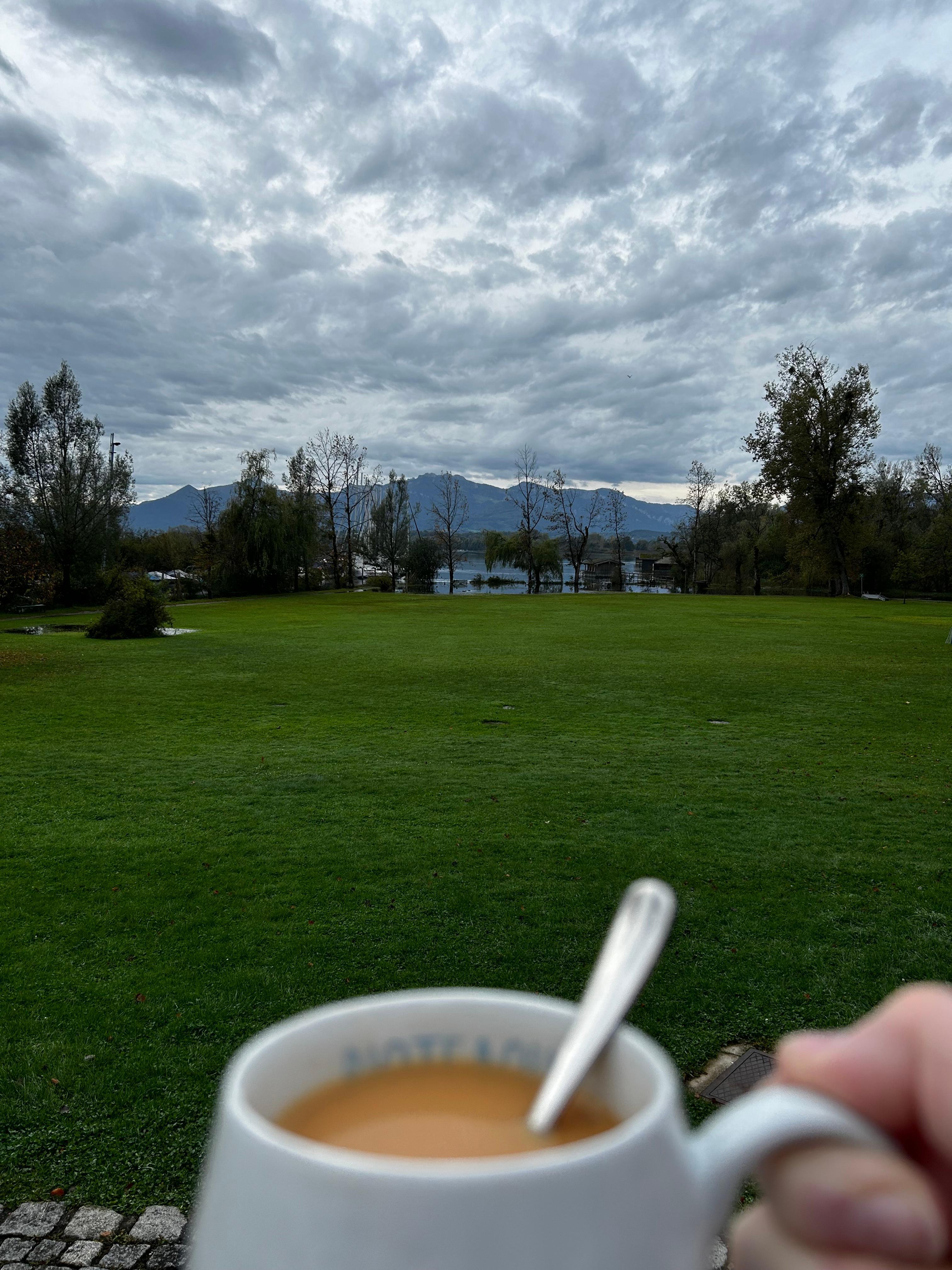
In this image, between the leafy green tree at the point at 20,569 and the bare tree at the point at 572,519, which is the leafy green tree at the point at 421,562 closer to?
the bare tree at the point at 572,519

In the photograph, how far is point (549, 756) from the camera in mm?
7785

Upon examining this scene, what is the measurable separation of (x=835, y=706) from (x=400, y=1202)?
11.5 metres

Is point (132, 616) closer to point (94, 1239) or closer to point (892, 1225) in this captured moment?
point (94, 1239)

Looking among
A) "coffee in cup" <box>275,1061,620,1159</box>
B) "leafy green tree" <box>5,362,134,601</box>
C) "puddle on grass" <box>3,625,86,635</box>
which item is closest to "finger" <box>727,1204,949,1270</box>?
"coffee in cup" <box>275,1061,620,1159</box>

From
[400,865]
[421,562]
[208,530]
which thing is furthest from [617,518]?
[400,865]

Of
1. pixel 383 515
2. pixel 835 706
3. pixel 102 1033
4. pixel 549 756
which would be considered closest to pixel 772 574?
pixel 383 515

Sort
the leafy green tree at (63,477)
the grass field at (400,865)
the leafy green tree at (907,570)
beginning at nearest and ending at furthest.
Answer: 1. the grass field at (400,865)
2. the leafy green tree at (63,477)
3. the leafy green tree at (907,570)

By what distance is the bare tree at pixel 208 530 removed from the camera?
42750 mm

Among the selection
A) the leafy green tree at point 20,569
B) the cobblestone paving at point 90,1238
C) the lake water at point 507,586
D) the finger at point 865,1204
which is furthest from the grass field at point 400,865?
the lake water at point 507,586

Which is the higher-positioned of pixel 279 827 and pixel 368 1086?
pixel 368 1086

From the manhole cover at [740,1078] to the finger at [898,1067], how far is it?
2667 mm

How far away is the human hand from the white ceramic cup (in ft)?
0.05

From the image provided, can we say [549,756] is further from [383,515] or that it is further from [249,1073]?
[383,515]

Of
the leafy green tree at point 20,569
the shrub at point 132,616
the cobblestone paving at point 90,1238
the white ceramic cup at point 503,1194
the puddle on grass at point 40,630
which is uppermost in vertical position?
the leafy green tree at point 20,569
